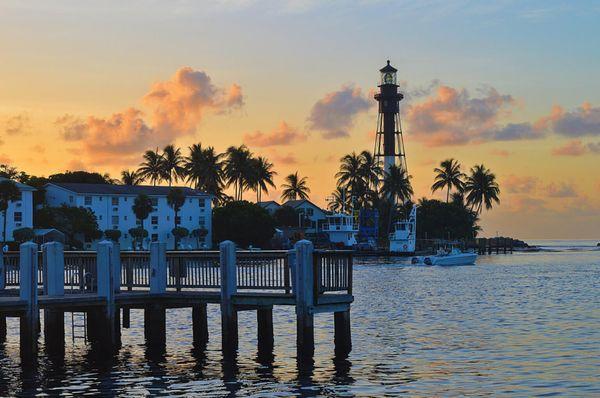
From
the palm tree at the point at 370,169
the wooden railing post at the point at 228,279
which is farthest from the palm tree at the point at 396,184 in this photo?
the wooden railing post at the point at 228,279

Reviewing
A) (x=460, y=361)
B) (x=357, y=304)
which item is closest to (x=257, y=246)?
(x=357, y=304)

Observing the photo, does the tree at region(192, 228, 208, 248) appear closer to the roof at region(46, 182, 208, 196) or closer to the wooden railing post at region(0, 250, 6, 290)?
the roof at region(46, 182, 208, 196)

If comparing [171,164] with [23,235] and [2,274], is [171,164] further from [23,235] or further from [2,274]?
[2,274]

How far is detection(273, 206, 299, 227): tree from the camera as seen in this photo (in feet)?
641

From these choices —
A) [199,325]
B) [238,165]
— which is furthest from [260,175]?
[199,325]

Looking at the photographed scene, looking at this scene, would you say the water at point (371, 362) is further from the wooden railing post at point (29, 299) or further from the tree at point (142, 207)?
the tree at point (142, 207)

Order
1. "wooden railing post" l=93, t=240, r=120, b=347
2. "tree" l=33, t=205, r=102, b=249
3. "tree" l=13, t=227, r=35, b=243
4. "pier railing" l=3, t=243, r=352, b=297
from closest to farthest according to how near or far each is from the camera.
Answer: "pier railing" l=3, t=243, r=352, b=297 < "wooden railing post" l=93, t=240, r=120, b=347 < "tree" l=13, t=227, r=35, b=243 < "tree" l=33, t=205, r=102, b=249

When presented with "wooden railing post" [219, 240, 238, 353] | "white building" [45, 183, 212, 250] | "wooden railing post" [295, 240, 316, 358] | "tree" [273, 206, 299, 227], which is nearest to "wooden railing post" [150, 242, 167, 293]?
"wooden railing post" [219, 240, 238, 353]

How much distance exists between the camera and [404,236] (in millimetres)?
175875

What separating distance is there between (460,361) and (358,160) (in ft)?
542

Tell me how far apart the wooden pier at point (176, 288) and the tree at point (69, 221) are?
107 metres

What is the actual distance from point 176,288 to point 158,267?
96 cm

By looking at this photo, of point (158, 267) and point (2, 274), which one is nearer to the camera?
point (158, 267)

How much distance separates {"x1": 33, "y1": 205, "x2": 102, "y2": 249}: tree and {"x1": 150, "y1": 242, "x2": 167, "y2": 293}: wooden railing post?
109 m
